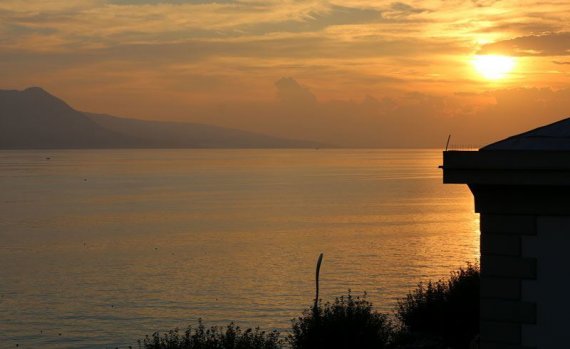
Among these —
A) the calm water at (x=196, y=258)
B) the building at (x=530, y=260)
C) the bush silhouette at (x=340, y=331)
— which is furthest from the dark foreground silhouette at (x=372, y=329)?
the building at (x=530, y=260)

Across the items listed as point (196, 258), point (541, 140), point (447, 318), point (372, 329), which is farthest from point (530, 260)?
point (196, 258)

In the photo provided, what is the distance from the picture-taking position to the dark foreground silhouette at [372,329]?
23.4 m

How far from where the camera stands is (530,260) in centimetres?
1048

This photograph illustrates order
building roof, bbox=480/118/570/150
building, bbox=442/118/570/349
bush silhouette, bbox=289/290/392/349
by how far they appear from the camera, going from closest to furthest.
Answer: building, bbox=442/118/570/349 < building roof, bbox=480/118/570/150 < bush silhouette, bbox=289/290/392/349

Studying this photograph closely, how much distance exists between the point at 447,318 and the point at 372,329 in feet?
17.9

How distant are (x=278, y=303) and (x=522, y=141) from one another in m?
36.9

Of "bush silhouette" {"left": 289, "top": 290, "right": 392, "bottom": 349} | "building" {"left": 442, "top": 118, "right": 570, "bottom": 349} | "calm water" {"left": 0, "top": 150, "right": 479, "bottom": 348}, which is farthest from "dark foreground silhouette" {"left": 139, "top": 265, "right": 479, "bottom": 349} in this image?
"building" {"left": 442, "top": 118, "right": 570, "bottom": 349}

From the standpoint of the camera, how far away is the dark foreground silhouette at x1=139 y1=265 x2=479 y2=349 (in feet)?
76.7

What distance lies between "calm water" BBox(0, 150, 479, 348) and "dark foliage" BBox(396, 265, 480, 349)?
1081 centimetres

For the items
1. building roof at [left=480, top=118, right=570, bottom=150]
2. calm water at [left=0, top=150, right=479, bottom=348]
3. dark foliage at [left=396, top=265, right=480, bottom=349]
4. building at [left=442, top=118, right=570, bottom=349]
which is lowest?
calm water at [left=0, top=150, right=479, bottom=348]

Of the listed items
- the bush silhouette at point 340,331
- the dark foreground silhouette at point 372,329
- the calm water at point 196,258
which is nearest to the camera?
the dark foreground silhouette at point 372,329

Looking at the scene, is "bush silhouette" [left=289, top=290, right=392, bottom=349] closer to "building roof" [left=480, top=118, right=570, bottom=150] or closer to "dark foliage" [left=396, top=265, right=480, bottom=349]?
"dark foliage" [left=396, top=265, right=480, bottom=349]

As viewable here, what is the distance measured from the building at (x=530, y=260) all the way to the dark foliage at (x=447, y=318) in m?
18.2

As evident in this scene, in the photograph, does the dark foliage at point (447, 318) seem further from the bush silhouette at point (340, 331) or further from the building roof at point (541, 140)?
the building roof at point (541, 140)
